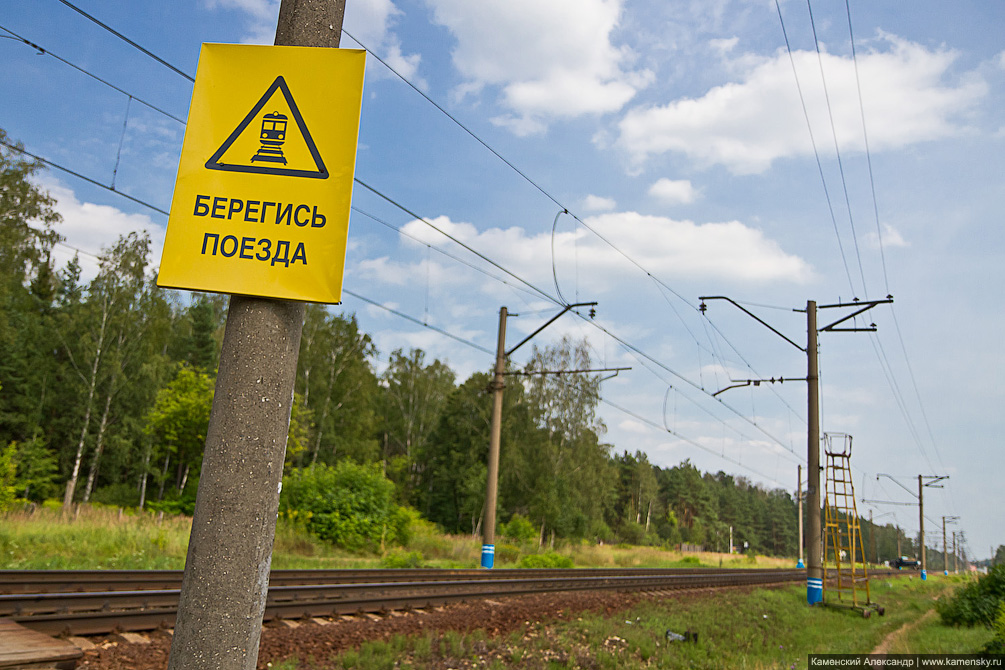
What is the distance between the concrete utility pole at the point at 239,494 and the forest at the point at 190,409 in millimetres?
22075

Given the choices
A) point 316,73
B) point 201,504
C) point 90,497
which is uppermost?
point 316,73

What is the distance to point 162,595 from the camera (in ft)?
28.4

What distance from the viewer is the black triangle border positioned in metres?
2.13

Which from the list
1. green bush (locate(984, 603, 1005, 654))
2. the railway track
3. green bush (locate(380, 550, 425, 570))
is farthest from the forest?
green bush (locate(984, 603, 1005, 654))

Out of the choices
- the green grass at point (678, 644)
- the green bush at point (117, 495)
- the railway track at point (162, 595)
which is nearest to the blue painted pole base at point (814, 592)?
the green grass at point (678, 644)

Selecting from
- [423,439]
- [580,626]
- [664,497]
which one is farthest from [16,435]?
[664,497]

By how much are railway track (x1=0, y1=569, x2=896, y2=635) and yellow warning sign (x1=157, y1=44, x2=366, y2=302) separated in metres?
6.56

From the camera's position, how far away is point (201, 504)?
1.86m

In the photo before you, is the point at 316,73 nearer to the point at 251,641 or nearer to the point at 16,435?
the point at 251,641

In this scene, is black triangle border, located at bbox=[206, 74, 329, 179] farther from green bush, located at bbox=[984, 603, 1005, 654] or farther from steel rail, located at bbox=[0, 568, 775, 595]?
green bush, located at bbox=[984, 603, 1005, 654]

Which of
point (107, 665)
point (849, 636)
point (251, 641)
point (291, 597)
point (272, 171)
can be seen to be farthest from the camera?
point (849, 636)

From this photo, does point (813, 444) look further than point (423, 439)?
No

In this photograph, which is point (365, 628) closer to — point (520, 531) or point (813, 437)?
point (813, 437)

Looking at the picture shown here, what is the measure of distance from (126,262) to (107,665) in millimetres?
35742
